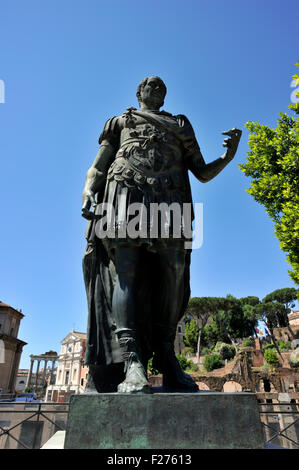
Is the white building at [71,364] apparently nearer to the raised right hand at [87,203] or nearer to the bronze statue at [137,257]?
the bronze statue at [137,257]

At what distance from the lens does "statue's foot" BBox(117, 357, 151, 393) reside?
193 cm

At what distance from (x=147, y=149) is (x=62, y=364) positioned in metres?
71.8

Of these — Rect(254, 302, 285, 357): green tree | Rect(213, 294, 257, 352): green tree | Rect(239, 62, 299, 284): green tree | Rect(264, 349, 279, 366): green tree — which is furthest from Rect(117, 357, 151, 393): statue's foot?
Rect(254, 302, 285, 357): green tree

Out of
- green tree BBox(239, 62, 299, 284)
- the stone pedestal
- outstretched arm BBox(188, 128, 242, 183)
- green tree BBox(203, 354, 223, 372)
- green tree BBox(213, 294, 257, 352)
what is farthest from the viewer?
green tree BBox(213, 294, 257, 352)

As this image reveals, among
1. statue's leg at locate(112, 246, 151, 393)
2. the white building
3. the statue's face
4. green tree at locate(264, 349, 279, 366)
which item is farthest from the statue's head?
the white building

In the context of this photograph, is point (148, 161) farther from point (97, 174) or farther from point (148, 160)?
point (97, 174)

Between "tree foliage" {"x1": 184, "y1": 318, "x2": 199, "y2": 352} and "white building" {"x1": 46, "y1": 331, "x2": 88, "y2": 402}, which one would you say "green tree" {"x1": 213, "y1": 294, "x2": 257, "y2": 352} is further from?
"white building" {"x1": 46, "y1": 331, "x2": 88, "y2": 402}

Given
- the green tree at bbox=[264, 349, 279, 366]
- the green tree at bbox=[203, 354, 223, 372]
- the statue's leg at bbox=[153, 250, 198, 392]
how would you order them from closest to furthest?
the statue's leg at bbox=[153, 250, 198, 392] < the green tree at bbox=[264, 349, 279, 366] < the green tree at bbox=[203, 354, 223, 372]

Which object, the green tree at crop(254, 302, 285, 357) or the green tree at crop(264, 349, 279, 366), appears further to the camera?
the green tree at crop(254, 302, 285, 357)

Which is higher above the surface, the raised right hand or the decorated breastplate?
the decorated breastplate

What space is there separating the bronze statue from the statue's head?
178mm

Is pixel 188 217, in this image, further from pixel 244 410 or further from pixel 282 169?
pixel 282 169

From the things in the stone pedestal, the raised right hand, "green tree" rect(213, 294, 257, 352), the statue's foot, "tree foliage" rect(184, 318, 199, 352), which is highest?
"green tree" rect(213, 294, 257, 352)

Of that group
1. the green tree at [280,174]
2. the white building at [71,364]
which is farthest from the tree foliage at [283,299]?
the green tree at [280,174]
